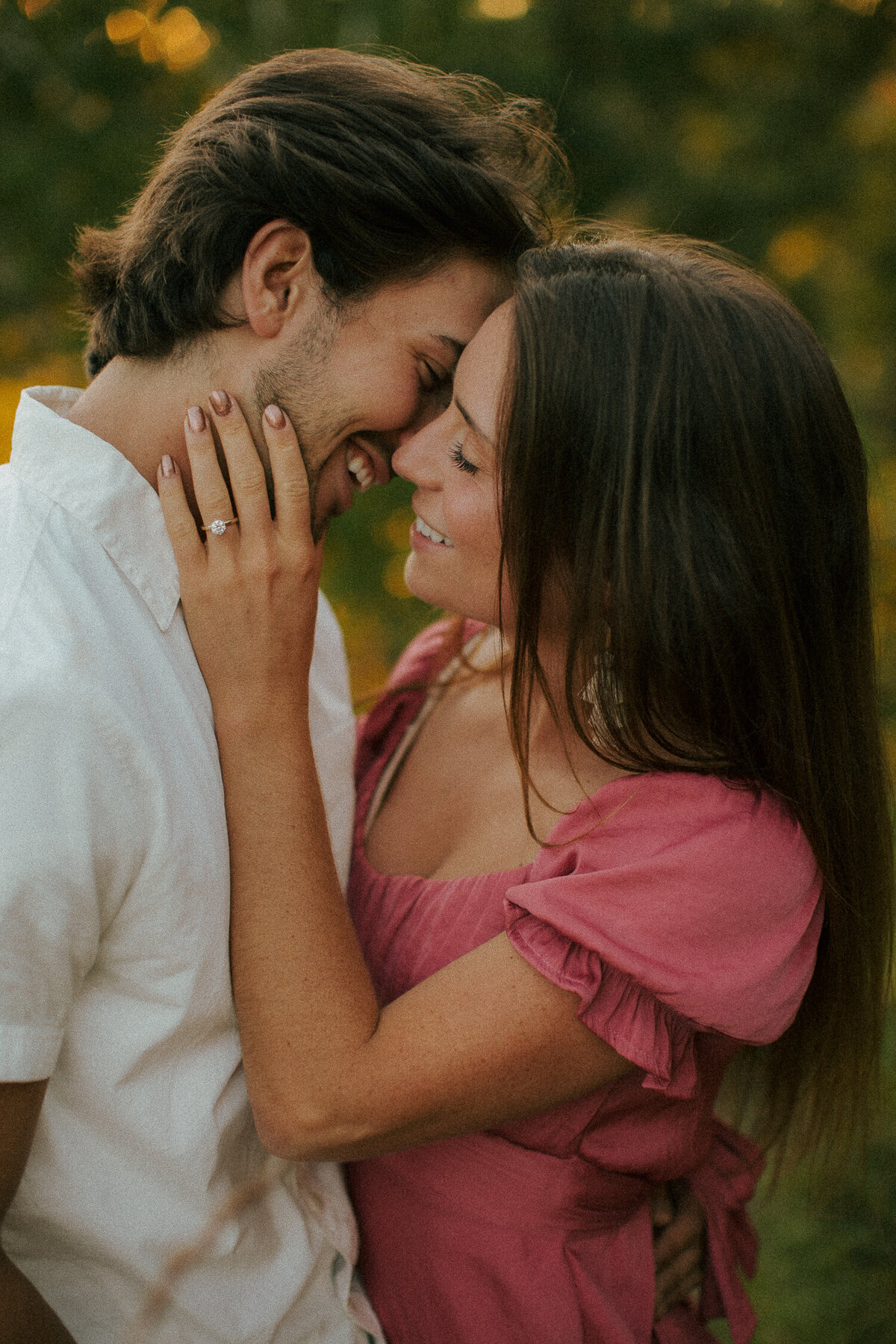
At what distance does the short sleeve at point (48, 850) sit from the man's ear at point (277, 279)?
0.70 meters

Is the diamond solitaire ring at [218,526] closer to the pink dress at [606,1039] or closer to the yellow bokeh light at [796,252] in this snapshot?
the pink dress at [606,1039]

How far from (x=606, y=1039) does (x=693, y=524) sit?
0.75m

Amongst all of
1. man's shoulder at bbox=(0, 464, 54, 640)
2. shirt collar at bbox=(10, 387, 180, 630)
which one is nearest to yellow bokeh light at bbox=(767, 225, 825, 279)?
shirt collar at bbox=(10, 387, 180, 630)

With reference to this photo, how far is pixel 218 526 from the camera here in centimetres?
156

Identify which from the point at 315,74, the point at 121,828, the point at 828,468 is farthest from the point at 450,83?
the point at 121,828

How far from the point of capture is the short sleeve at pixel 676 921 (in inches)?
55.0

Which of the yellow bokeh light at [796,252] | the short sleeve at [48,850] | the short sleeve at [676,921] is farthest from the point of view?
the yellow bokeh light at [796,252]

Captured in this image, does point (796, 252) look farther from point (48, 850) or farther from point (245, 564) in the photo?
point (48, 850)

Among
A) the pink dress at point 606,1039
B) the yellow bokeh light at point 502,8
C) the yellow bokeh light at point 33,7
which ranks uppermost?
the yellow bokeh light at point 33,7

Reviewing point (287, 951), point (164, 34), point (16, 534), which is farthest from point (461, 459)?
point (164, 34)

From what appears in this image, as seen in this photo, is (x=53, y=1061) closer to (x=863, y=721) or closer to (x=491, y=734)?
(x=491, y=734)

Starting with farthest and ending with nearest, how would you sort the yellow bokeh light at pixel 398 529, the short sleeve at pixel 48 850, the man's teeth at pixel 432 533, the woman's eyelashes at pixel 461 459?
the yellow bokeh light at pixel 398 529, the man's teeth at pixel 432 533, the woman's eyelashes at pixel 461 459, the short sleeve at pixel 48 850

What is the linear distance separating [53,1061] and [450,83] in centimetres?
174

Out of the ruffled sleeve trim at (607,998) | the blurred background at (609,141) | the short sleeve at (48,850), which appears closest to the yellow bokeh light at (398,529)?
the blurred background at (609,141)
